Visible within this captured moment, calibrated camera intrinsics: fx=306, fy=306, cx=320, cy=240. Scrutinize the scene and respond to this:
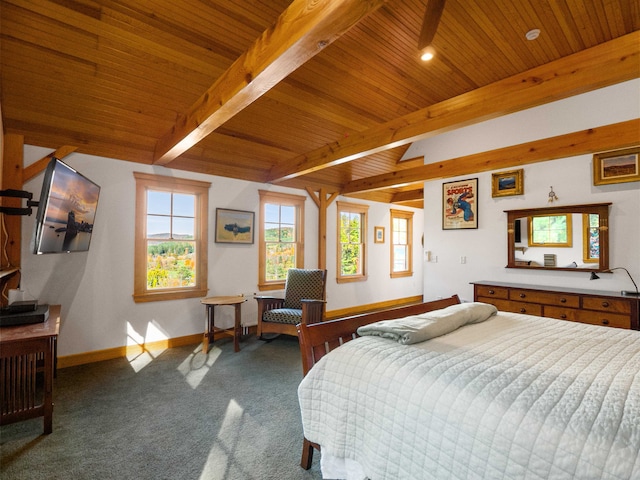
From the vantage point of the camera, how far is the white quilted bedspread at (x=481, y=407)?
3.00 ft

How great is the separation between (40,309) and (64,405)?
2.57 feet

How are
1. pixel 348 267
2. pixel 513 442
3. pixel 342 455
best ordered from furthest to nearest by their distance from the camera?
pixel 348 267 → pixel 342 455 → pixel 513 442

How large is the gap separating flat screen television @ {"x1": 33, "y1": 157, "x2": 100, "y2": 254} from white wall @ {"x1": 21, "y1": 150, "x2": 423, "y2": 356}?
16.2 inches

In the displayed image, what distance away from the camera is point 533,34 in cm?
290

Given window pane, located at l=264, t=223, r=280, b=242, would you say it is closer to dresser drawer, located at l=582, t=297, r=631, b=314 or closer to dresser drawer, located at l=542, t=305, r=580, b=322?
dresser drawer, located at l=542, t=305, r=580, b=322

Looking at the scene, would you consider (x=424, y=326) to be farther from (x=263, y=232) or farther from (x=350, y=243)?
(x=350, y=243)

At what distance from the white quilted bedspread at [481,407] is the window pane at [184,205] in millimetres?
3220

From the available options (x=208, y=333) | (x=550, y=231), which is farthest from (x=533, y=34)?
(x=208, y=333)

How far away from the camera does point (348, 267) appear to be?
598cm

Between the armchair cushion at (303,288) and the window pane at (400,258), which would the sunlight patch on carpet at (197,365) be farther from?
the window pane at (400,258)

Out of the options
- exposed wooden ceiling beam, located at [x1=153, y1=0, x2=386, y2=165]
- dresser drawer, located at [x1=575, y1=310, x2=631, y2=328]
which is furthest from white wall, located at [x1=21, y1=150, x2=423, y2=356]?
dresser drawer, located at [x1=575, y1=310, x2=631, y2=328]

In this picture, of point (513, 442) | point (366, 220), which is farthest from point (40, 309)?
point (366, 220)

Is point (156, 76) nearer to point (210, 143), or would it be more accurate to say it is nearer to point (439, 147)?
point (210, 143)

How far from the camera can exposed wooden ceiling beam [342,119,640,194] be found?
2.89 m
